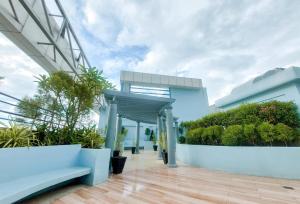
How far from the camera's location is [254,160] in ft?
11.5

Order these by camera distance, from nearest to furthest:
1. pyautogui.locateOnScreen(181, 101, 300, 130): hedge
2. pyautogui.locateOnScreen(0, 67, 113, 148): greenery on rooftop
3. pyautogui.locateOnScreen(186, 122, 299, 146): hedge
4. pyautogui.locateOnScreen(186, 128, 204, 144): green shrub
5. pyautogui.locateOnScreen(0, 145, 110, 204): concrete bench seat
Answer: pyautogui.locateOnScreen(0, 145, 110, 204): concrete bench seat
pyautogui.locateOnScreen(0, 67, 113, 148): greenery on rooftop
pyautogui.locateOnScreen(186, 122, 299, 146): hedge
pyautogui.locateOnScreen(181, 101, 300, 130): hedge
pyautogui.locateOnScreen(186, 128, 204, 144): green shrub

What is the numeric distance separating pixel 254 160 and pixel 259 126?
89 cm

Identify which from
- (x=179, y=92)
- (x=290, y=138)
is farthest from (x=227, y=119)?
(x=179, y=92)

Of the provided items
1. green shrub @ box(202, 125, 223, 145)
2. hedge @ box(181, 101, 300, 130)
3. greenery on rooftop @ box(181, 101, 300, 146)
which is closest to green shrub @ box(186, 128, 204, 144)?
green shrub @ box(202, 125, 223, 145)

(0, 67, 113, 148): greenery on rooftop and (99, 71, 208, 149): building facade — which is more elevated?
(99, 71, 208, 149): building facade

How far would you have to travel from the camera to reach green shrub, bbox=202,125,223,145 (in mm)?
4477

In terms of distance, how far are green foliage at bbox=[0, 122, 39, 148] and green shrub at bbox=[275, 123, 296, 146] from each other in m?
5.14

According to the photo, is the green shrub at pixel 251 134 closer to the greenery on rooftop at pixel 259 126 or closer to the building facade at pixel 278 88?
the greenery on rooftop at pixel 259 126

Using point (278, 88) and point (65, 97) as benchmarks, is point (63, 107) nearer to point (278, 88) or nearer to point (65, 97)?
point (65, 97)

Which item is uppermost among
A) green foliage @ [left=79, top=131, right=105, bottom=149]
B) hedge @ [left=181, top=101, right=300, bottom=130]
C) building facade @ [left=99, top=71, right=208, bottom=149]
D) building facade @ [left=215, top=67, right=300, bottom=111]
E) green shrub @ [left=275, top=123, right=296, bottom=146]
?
building facade @ [left=99, top=71, right=208, bottom=149]

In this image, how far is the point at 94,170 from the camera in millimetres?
2721

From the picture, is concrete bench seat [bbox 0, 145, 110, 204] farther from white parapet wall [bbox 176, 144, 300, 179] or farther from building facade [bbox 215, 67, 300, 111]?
building facade [bbox 215, 67, 300, 111]

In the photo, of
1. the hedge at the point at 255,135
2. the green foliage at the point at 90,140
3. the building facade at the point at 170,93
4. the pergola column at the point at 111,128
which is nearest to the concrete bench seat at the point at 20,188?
the green foliage at the point at 90,140

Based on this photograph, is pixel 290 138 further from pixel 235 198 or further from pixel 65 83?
Answer: pixel 65 83
